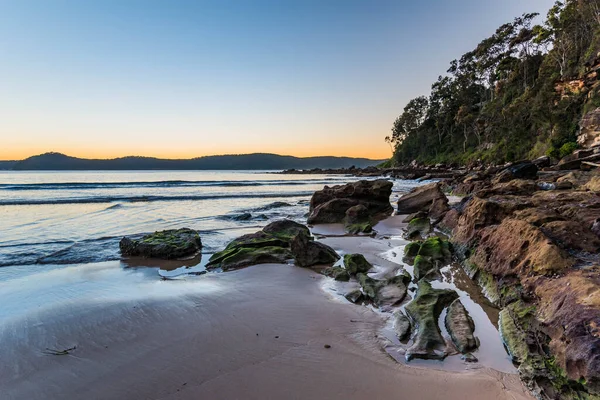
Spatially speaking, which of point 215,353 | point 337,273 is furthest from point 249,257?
point 215,353

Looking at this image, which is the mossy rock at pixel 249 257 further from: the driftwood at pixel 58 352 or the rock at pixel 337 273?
the driftwood at pixel 58 352

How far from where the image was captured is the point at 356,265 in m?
7.24

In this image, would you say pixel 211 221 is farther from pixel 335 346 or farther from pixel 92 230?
pixel 335 346

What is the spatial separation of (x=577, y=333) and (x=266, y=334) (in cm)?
348

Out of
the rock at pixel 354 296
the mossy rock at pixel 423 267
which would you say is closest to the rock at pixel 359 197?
the mossy rock at pixel 423 267

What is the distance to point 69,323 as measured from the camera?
200 inches

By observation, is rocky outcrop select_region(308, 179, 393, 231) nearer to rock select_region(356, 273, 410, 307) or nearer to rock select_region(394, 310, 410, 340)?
rock select_region(356, 273, 410, 307)

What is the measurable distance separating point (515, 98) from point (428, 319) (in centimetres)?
6070

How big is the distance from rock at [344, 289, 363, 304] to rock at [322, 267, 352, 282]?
89cm

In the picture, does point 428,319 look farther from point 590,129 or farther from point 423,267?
point 590,129

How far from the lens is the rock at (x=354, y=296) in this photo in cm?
568

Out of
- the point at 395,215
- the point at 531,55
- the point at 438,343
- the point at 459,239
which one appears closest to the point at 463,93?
the point at 531,55

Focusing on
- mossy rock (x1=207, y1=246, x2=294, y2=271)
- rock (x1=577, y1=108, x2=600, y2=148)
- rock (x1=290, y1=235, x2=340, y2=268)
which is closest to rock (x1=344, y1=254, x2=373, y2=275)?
rock (x1=290, y1=235, x2=340, y2=268)

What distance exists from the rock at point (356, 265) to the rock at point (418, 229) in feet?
13.0
